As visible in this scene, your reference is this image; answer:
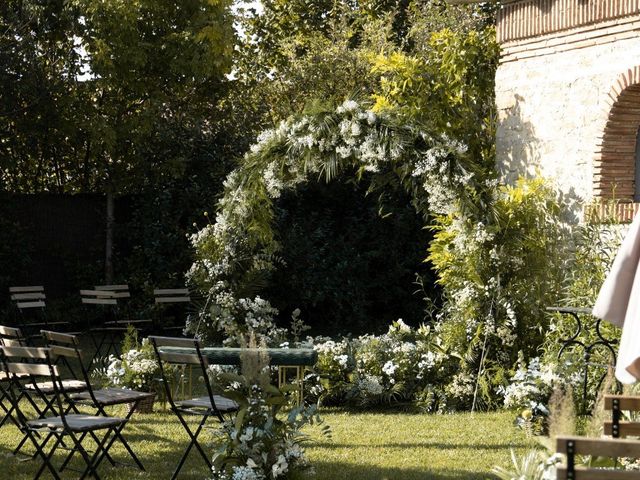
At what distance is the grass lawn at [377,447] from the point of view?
6.66 m

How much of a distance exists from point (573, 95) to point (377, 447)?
392cm

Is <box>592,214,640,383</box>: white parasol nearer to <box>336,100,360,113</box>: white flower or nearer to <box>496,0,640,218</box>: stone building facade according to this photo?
<box>496,0,640,218</box>: stone building facade

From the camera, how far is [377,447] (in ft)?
24.5

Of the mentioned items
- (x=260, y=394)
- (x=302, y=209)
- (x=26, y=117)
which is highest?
(x=26, y=117)

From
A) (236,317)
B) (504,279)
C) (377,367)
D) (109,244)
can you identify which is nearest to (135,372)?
(236,317)

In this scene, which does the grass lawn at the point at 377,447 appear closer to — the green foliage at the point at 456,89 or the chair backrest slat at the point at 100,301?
the chair backrest slat at the point at 100,301

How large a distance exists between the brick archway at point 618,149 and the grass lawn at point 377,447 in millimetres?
2300

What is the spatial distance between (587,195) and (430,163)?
1.44 meters

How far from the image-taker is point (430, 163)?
9.21 meters

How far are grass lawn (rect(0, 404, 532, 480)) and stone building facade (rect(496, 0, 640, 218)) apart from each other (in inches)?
97.6

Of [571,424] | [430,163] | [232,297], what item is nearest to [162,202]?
[232,297]

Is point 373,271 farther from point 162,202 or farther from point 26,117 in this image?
point 26,117

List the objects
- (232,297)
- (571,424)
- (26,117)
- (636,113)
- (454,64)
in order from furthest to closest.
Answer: (26,117) < (454,64) < (232,297) < (636,113) < (571,424)

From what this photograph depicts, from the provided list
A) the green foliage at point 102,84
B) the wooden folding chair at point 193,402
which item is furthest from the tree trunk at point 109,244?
the wooden folding chair at point 193,402
